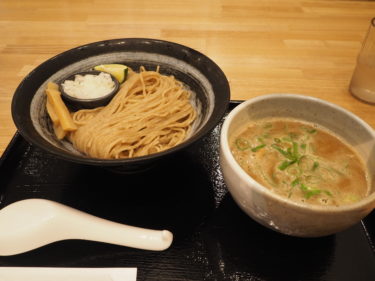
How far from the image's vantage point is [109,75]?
4.43 ft

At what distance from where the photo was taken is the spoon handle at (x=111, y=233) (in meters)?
0.87

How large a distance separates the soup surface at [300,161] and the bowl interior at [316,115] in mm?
20

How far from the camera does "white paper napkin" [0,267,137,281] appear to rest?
2.64 ft

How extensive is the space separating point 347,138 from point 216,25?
5.19 ft

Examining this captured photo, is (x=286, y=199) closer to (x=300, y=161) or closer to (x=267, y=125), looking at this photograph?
(x=300, y=161)

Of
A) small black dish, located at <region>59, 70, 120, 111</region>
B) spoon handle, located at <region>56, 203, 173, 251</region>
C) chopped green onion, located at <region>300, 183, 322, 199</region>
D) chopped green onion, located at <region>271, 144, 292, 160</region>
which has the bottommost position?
spoon handle, located at <region>56, 203, 173, 251</region>

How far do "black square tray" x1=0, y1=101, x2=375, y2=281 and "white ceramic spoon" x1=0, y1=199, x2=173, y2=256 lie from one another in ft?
0.12

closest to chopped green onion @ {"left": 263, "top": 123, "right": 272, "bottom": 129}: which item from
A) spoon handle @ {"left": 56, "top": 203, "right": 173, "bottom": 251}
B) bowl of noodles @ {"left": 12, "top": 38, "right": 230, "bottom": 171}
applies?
bowl of noodles @ {"left": 12, "top": 38, "right": 230, "bottom": 171}

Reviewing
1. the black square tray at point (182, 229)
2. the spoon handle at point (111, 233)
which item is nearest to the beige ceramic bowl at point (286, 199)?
the black square tray at point (182, 229)

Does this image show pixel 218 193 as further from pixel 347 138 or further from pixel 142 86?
pixel 142 86

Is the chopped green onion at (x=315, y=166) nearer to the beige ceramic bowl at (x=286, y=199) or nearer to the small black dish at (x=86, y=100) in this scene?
the beige ceramic bowl at (x=286, y=199)

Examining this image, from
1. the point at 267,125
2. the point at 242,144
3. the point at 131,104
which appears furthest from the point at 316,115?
the point at 131,104

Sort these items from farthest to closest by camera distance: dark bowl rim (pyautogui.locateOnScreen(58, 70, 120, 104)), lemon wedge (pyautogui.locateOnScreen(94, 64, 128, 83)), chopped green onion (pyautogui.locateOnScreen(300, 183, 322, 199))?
lemon wedge (pyautogui.locateOnScreen(94, 64, 128, 83))
dark bowl rim (pyautogui.locateOnScreen(58, 70, 120, 104))
chopped green onion (pyautogui.locateOnScreen(300, 183, 322, 199))

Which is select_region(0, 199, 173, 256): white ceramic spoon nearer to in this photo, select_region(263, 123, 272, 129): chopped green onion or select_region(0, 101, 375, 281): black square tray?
select_region(0, 101, 375, 281): black square tray
